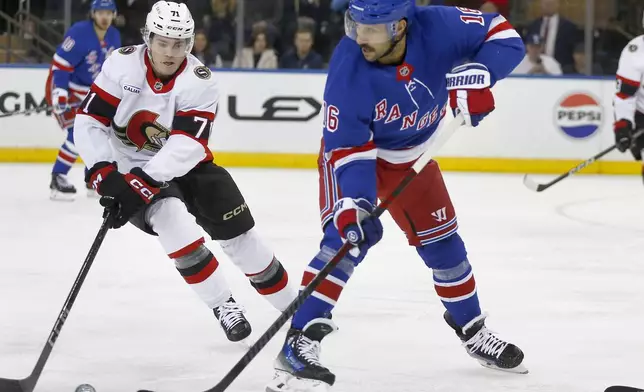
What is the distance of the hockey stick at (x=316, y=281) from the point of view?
271cm

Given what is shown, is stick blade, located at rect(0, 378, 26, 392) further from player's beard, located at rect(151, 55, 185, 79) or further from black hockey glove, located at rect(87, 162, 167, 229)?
player's beard, located at rect(151, 55, 185, 79)

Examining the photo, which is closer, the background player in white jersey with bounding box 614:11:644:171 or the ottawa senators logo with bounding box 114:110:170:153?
the ottawa senators logo with bounding box 114:110:170:153

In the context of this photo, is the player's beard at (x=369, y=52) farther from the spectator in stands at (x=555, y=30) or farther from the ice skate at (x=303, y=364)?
the spectator in stands at (x=555, y=30)

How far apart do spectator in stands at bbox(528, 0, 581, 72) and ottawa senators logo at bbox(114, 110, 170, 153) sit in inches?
208

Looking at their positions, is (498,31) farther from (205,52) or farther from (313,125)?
(205,52)

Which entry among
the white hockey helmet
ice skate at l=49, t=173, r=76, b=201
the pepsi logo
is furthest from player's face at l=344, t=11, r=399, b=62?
the pepsi logo

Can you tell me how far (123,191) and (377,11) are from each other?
0.83 meters

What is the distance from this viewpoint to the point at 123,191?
10.1 ft

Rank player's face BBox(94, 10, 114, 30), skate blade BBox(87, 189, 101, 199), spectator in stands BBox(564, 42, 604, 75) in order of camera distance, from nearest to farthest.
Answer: skate blade BBox(87, 189, 101, 199)
player's face BBox(94, 10, 114, 30)
spectator in stands BBox(564, 42, 604, 75)

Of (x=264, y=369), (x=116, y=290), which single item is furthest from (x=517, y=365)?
(x=116, y=290)

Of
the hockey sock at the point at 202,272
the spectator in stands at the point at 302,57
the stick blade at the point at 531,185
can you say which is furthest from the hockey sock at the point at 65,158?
the hockey sock at the point at 202,272

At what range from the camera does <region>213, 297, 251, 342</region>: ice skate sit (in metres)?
3.32

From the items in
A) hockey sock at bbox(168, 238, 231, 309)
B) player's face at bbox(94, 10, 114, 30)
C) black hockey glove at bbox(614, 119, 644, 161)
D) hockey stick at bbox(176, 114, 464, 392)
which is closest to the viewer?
hockey stick at bbox(176, 114, 464, 392)

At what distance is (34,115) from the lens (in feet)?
26.8
